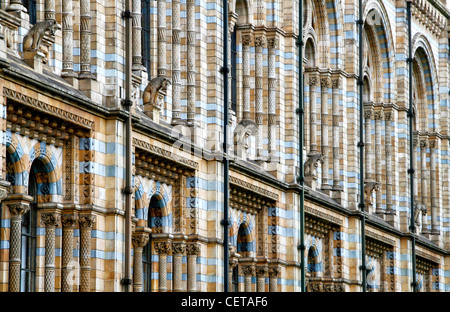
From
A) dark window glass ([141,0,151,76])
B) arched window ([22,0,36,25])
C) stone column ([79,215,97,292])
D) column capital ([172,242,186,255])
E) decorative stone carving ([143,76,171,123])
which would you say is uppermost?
dark window glass ([141,0,151,76])

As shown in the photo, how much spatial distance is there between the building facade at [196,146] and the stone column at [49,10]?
51 millimetres

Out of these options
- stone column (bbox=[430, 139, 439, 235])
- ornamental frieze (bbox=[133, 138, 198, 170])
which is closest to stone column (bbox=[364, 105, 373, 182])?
stone column (bbox=[430, 139, 439, 235])

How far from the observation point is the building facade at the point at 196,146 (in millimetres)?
27891

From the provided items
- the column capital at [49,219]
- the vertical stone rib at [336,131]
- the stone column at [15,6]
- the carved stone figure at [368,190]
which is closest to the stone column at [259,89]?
the vertical stone rib at [336,131]

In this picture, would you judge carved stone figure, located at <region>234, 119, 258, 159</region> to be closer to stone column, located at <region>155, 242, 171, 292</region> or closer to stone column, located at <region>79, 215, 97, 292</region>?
stone column, located at <region>155, 242, 171, 292</region>

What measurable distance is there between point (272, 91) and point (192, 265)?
8783mm

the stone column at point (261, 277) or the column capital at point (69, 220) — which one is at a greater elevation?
the column capital at point (69, 220)

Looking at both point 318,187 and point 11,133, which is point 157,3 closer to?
point 11,133

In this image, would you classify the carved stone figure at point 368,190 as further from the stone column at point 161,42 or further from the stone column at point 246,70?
the stone column at point 161,42

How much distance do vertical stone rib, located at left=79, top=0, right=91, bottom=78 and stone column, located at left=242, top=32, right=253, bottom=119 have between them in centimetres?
1141

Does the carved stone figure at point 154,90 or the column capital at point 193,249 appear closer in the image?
the carved stone figure at point 154,90

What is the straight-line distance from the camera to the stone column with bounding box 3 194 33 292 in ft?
86.8

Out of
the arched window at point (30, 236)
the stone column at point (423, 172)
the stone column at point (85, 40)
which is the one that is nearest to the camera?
the arched window at point (30, 236)

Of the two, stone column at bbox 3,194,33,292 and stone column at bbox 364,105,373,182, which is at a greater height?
stone column at bbox 364,105,373,182
